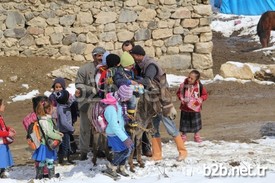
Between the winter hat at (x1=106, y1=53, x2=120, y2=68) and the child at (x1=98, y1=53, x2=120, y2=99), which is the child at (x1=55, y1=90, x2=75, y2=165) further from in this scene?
the winter hat at (x1=106, y1=53, x2=120, y2=68)

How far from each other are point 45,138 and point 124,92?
1.05 metres

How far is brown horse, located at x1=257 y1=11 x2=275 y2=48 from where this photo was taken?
73.0ft

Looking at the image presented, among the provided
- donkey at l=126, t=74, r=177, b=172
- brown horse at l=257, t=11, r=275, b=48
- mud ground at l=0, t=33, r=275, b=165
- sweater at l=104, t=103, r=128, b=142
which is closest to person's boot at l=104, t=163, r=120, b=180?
sweater at l=104, t=103, r=128, b=142

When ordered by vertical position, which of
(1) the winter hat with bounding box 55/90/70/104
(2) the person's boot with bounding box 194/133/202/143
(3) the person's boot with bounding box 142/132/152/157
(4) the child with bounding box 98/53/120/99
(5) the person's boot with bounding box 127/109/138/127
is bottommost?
(2) the person's boot with bounding box 194/133/202/143

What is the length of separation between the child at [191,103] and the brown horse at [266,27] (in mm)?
13751

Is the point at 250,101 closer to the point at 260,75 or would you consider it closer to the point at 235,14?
the point at 260,75

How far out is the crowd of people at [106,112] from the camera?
273 inches

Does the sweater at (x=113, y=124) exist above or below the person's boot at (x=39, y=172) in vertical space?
above

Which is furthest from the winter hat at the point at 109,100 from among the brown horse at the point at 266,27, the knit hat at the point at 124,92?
the brown horse at the point at 266,27

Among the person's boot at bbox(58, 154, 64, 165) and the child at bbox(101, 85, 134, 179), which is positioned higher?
the child at bbox(101, 85, 134, 179)

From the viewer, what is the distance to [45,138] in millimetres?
7074

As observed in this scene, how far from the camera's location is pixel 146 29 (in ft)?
49.4

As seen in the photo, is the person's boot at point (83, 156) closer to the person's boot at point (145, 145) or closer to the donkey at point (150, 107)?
the person's boot at point (145, 145)

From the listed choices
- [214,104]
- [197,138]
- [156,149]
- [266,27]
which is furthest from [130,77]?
[266,27]
